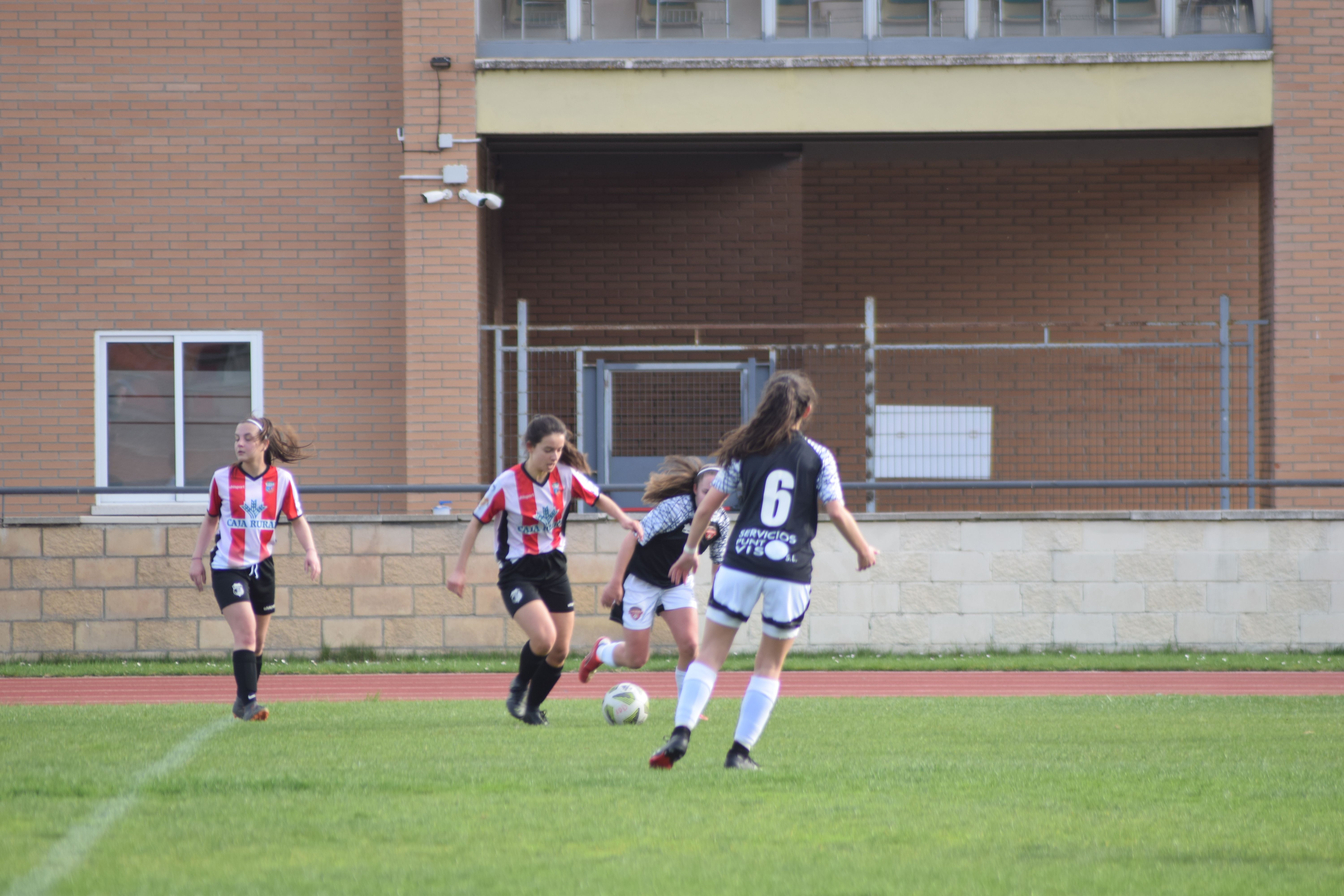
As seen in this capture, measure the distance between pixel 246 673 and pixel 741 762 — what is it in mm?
3894

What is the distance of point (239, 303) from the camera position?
1570cm

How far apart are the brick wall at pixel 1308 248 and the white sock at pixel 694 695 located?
33.6ft

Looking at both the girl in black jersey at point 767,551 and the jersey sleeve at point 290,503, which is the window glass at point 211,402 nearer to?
the jersey sleeve at point 290,503

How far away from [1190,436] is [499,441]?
706 cm

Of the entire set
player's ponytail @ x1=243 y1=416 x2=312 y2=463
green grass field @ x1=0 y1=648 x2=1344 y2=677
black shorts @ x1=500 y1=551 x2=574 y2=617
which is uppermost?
player's ponytail @ x1=243 y1=416 x2=312 y2=463

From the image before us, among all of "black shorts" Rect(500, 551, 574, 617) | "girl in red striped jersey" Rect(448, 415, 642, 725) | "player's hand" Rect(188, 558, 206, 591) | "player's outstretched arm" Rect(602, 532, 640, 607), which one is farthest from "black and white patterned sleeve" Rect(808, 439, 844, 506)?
"player's hand" Rect(188, 558, 206, 591)

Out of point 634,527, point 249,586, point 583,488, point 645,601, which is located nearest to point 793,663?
point 645,601

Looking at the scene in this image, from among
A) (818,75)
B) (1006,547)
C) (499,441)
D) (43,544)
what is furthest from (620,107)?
(43,544)

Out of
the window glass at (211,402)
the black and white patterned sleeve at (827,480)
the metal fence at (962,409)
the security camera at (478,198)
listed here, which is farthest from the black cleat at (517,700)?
the window glass at (211,402)

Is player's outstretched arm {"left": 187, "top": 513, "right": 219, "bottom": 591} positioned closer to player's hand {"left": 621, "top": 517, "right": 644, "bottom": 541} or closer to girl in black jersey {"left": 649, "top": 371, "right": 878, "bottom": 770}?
player's hand {"left": 621, "top": 517, "right": 644, "bottom": 541}

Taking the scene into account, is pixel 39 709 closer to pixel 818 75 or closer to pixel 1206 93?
pixel 818 75

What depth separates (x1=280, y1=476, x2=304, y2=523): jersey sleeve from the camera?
9430 mm

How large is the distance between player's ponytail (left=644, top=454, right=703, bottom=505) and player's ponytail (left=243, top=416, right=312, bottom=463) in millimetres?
2382

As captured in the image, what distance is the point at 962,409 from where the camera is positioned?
566 inches
